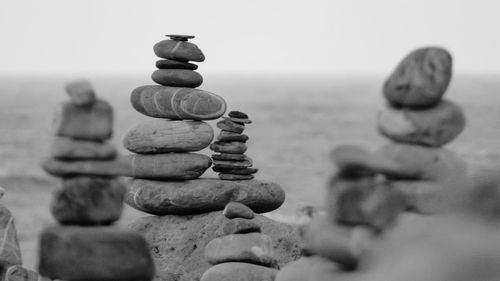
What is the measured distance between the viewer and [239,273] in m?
13.2

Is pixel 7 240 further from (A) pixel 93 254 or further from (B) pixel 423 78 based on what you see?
(B) pixel 423 78

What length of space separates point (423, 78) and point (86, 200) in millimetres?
2790

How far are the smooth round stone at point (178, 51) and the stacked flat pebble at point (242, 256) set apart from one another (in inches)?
111

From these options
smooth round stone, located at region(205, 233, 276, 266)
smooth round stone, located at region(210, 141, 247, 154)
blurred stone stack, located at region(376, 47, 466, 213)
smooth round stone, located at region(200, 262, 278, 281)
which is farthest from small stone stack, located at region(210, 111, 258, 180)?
blurred stone stack, located at region(376, 47, 466, 213)

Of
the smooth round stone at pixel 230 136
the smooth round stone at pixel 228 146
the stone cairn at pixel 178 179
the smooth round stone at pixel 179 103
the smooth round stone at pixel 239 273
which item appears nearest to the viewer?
the smooth round stone at pixel 239 273

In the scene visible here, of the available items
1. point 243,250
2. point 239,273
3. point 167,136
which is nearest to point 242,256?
point 243,250

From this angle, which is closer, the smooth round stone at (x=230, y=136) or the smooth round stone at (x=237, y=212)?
the smooth round stone at (x=237, y=212)

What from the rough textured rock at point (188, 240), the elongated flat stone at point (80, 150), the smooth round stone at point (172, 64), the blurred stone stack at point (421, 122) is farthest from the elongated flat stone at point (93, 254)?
the smooth round stone at point (172, 64)

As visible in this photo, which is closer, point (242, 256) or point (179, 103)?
point (242, 256)

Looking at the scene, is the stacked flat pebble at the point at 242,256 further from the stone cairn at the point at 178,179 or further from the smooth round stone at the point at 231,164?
the smooth round stone at the point at 231,164

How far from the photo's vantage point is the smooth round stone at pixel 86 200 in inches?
410

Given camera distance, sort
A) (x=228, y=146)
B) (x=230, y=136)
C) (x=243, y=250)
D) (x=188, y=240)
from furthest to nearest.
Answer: (x=228, y=146) < (x=230, y=136) < (x=188, y=240) < (x=243, y=250)

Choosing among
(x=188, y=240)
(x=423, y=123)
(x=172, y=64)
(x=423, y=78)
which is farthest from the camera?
(x=172, y=64)

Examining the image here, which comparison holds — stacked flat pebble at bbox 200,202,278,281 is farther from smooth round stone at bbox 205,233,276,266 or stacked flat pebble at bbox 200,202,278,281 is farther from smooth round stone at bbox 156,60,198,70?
smooth round stone at bbox 156,60,198,70
